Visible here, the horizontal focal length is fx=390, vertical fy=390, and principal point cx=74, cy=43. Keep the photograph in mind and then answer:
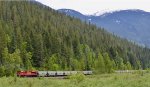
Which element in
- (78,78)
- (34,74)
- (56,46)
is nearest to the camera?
(78,78)

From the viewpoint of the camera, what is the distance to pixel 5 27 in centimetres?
17175

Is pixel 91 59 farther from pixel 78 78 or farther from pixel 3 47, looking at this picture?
pixel 78 78

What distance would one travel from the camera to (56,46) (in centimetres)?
16738

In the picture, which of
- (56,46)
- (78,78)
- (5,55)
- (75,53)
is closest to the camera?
(78,78)

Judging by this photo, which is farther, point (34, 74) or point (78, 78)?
point (34, 74)

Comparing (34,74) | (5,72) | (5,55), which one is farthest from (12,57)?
(34,74)

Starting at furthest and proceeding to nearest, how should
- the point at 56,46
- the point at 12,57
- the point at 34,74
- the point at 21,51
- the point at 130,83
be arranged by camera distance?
1. the point at 56,46
2. the point at 21,51
3. the point at 12,57
4. the point at 34,74
5. the point at 130,83

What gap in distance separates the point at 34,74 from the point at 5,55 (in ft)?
149

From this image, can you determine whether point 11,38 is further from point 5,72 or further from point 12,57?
point 5,72

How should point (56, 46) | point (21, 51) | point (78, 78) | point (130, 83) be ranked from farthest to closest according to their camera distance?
point (56, 46)
point (21, 51)
point (78, 78)
point (130, 83)

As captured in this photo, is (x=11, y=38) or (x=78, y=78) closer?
(x=78, y=78)

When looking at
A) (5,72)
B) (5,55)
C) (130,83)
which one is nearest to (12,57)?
(5,55)

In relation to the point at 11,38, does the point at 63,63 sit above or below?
below

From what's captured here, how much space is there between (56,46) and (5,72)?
241 ft
